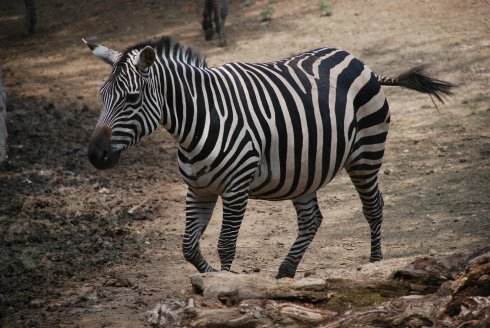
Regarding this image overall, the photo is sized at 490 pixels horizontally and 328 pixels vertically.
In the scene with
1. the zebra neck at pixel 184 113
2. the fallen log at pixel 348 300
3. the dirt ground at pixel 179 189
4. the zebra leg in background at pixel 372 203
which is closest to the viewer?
the fallen log at pixel 348 300

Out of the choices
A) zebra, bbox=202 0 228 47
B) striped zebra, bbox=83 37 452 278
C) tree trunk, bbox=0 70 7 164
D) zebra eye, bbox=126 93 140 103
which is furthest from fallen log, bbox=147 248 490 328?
zebra, bbox=202 0 228 47

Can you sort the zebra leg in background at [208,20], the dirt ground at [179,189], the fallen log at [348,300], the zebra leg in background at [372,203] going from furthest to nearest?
the zebra leg in background at [208,20]
the zebra leg in background at [372,203]
the dirt ground at [179,189]
the fallen log at [348,300]

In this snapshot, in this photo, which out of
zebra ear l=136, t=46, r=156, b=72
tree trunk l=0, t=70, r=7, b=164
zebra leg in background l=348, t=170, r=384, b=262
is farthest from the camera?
A: tree trunk l=0, t=70, r=7, b=164

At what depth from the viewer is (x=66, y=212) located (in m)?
8.20

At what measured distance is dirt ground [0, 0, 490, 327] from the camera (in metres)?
6.46

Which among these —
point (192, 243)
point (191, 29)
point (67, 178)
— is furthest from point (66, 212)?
point (191, 29)

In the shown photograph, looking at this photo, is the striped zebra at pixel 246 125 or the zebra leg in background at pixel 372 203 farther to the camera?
the zebra leg in background at pixel 372 203

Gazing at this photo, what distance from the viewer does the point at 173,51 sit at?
5809 millimetres

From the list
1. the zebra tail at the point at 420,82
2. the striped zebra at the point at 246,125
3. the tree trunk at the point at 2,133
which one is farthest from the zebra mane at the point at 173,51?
the tree trunk at the point at 2,133

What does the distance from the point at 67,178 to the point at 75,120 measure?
7.28 feet

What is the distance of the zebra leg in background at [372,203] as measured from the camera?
264 inches

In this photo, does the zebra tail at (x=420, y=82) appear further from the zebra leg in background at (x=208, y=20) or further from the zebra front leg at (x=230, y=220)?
the zebra leg in background at (x=208, y=20)

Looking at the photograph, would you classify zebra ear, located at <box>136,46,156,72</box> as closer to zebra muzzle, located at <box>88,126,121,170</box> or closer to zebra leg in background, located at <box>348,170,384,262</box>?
zebra muzzle, located at <box>88,126,121,170</box>

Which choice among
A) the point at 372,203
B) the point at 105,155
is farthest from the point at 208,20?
the point at 105,155
